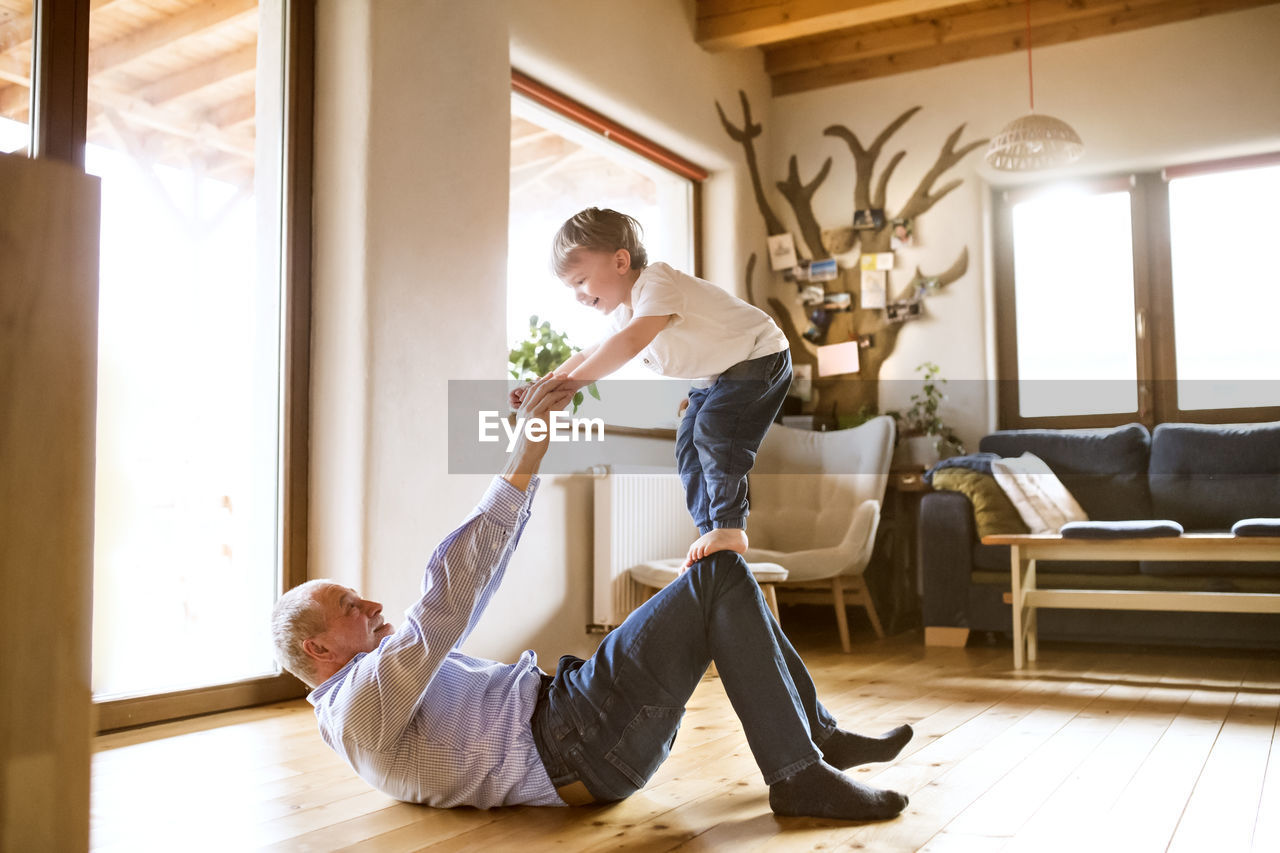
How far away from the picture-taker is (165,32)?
2.66m

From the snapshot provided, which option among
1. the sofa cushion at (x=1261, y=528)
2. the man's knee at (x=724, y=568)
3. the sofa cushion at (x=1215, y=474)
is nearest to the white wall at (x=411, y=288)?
the man's knee at (x=724, y=568)

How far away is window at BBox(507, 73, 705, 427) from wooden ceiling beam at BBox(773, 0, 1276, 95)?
0.91 m

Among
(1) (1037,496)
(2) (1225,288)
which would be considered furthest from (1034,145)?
(1) (1037,496)

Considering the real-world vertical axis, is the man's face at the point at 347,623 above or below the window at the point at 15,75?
below

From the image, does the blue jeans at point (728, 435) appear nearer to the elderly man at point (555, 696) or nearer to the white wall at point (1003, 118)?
the elderly man at point (555, 696)

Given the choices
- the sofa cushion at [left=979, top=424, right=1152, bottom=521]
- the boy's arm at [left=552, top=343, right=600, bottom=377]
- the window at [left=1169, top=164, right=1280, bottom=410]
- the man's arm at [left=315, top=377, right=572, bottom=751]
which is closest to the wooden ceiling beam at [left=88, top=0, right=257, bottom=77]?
the boy's arm at [left=552, top=343, right=600, bottom=377]

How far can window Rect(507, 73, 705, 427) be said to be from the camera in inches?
151

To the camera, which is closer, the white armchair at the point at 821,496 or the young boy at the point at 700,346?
the young boy at the point at 700,346

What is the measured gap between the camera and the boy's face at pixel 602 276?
1.95m

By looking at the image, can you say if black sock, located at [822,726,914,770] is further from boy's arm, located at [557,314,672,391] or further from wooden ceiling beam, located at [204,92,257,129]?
wooden ceiling beam, located at [204,92,257,129]

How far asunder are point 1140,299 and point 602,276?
3581 millimetres

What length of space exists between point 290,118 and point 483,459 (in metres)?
1.16

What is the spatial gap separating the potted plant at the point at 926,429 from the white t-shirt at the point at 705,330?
112 inches

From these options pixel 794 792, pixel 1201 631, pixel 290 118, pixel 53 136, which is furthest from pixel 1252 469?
pixel 53 136
